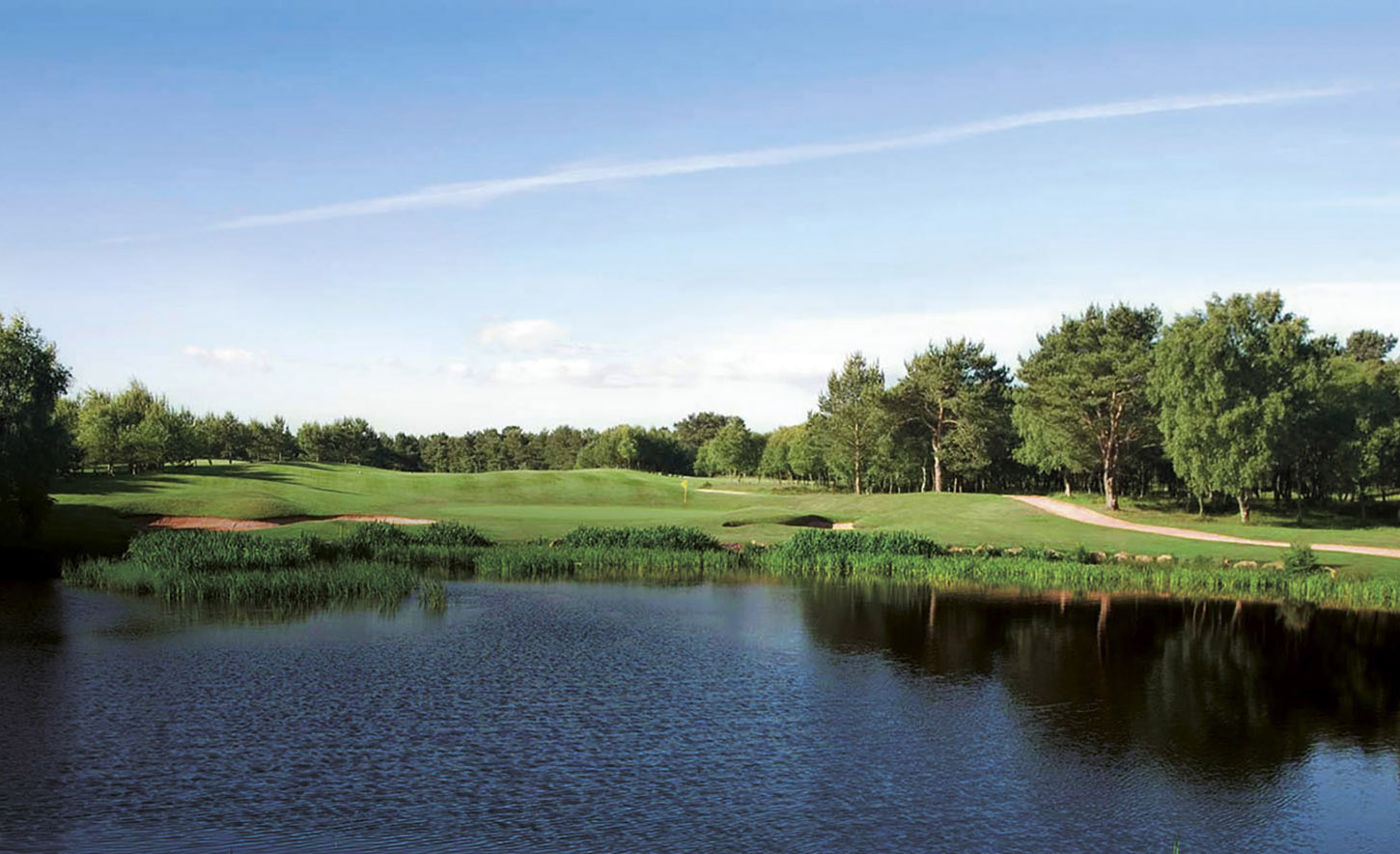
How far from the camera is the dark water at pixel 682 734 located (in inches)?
689

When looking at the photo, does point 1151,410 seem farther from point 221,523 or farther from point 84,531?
point 84,531

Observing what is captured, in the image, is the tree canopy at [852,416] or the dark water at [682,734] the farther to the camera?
the tree canopy at [852,416]

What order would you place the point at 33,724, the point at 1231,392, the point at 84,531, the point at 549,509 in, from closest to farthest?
the point at 33,724 < the point at 84,531 < the point at 1231,392 < the point at 549,509

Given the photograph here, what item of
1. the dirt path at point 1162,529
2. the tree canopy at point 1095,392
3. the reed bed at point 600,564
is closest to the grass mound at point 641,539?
the reed bed at point 600,564

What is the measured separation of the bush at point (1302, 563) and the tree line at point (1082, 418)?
21.7m

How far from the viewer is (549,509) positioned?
267 ft

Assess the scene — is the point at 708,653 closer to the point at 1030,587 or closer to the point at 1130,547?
the point at 1030,587

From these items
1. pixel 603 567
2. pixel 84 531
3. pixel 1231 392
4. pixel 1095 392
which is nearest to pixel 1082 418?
pixel 1095 392

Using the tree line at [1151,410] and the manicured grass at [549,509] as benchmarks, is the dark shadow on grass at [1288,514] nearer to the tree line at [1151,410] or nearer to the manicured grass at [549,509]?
the tree line at [1151,410]

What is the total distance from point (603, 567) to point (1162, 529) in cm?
3830

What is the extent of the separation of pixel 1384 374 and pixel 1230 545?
56.9m

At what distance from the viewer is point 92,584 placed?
141 ft

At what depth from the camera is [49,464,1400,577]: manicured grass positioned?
5809cm

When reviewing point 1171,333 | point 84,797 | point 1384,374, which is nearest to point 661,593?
point 84,797
